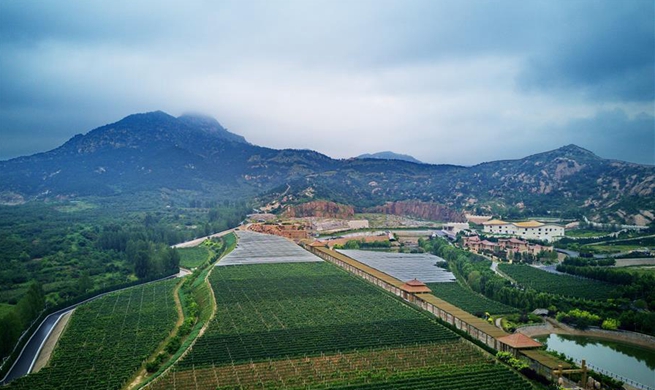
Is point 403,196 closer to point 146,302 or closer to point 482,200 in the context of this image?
point 482,200

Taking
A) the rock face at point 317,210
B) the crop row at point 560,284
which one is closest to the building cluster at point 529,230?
the crop row at point 560,284

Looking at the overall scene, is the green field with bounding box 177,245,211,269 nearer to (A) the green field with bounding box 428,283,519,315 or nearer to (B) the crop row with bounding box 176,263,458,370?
(B) the crop row with bounding box 176,263,458,370

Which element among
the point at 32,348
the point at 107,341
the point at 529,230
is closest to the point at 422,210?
the point at 529,230

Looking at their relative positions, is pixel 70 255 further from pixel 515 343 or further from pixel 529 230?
pixel 529 230

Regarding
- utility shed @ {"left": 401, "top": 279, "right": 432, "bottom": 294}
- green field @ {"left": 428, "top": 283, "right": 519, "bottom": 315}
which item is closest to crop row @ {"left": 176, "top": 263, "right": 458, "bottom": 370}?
utility shed @ {"left": 401, "top": 279, "right": 432, "bottom": 294}

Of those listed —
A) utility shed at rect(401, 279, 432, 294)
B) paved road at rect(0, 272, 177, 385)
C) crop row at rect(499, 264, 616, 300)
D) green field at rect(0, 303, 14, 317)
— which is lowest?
paved road at rect(0, 272, 177, 385)

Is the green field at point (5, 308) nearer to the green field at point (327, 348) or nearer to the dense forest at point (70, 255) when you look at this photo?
the dense forest at point (70, 255)
